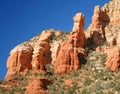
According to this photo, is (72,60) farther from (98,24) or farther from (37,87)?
(98,24)

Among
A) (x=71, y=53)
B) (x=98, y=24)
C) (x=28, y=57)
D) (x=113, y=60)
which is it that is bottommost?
(x=113, y=60)

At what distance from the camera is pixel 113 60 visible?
129875mm

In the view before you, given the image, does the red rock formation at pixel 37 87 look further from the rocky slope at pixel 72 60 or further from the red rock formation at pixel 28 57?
the red rock formation at pixel 28 57

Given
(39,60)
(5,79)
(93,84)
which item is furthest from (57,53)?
(93,84)

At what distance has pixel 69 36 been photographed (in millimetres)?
146875

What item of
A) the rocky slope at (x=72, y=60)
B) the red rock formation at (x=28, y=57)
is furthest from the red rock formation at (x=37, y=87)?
the red rock formation at (x=28, y=57)

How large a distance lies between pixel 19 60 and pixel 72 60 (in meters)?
14.6

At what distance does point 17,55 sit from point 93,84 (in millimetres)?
28012

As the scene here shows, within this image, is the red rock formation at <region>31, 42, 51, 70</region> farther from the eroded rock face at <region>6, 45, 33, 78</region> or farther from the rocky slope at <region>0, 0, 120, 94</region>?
the eroded rock face at <region>6, 45, 33, 78</region>

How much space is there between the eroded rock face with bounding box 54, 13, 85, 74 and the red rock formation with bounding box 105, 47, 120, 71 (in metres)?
7.98

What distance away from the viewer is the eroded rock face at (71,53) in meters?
135

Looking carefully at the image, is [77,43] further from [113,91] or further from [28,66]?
[113,91]

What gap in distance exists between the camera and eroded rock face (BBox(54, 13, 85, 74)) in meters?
135

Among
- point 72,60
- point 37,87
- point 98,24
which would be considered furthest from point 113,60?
point 98,24
